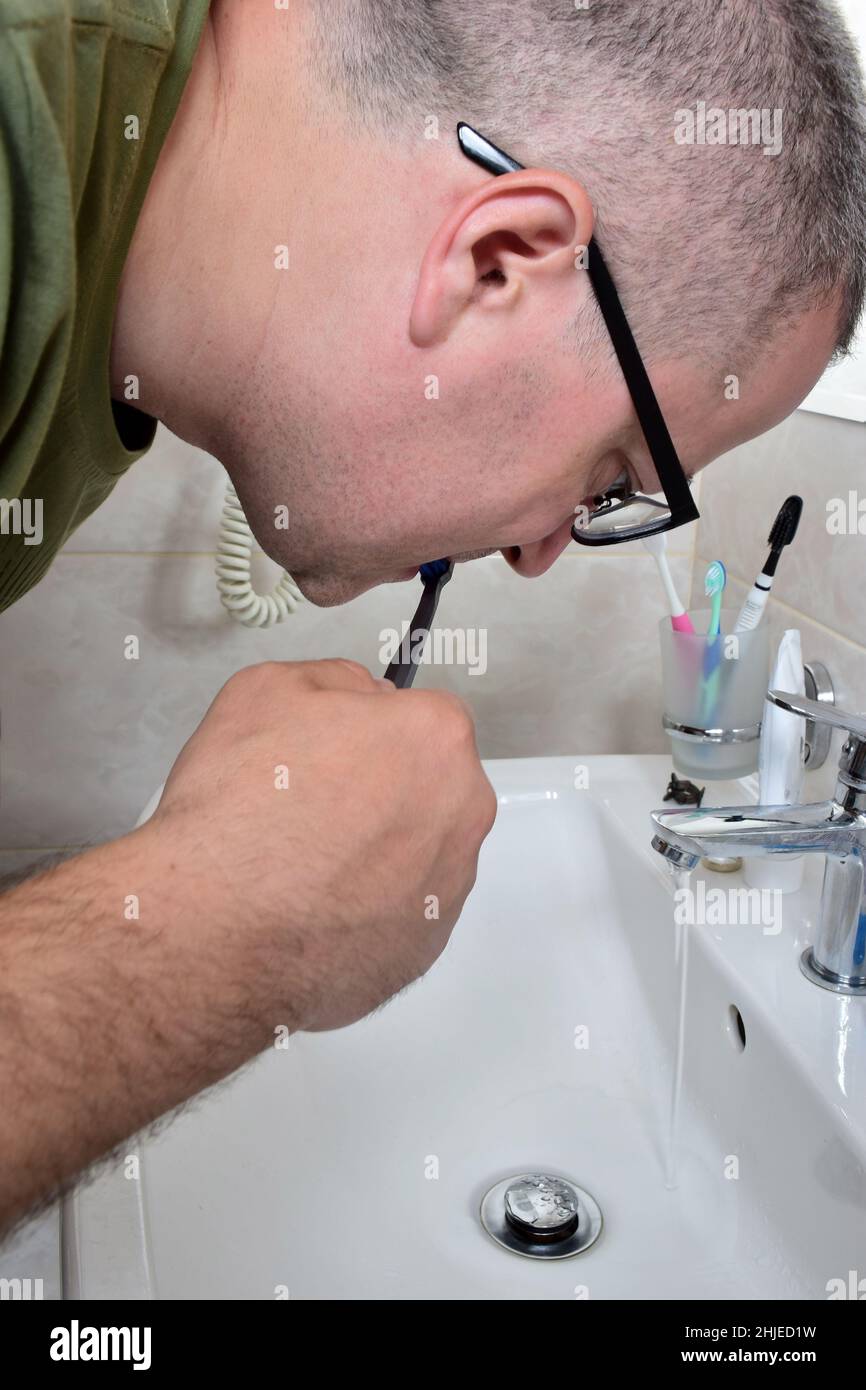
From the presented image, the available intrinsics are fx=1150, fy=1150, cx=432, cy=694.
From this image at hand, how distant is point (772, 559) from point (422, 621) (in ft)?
0.81

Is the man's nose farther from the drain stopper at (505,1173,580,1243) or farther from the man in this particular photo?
the drain stopper at (505,1173,580,1243)

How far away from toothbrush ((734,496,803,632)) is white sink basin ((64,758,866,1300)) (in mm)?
150

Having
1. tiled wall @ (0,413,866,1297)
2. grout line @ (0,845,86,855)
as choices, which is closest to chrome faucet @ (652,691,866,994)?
tiled wall @ (0,413,866,1297)

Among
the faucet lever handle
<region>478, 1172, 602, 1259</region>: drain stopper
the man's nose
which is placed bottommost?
<region>478, 1172, 602, 1259</region>: drain stopper

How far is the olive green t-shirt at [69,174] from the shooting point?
1.32 ft

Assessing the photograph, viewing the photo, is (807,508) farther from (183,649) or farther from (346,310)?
(183,649)

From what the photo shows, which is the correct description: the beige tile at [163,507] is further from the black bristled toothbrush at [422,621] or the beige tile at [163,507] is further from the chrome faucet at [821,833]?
the chrome faucet at [821,833]

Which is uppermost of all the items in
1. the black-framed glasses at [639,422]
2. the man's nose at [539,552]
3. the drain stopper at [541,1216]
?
the black-framed glasses at [639,422]

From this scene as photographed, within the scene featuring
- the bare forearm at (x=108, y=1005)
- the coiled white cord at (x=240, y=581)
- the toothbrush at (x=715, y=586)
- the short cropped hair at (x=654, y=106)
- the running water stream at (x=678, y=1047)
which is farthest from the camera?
the coiled white cord at (x=240, y=581)

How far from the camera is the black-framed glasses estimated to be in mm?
483

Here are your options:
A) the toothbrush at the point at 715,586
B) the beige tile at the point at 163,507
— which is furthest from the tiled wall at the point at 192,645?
the toothbrush at the point at 715,586

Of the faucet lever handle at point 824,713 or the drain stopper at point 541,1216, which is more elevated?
the faucet lever handle at point 824,713

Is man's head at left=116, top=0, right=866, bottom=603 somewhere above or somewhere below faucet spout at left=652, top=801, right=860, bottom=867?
above

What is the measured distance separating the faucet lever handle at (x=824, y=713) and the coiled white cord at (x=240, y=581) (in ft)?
1.47
